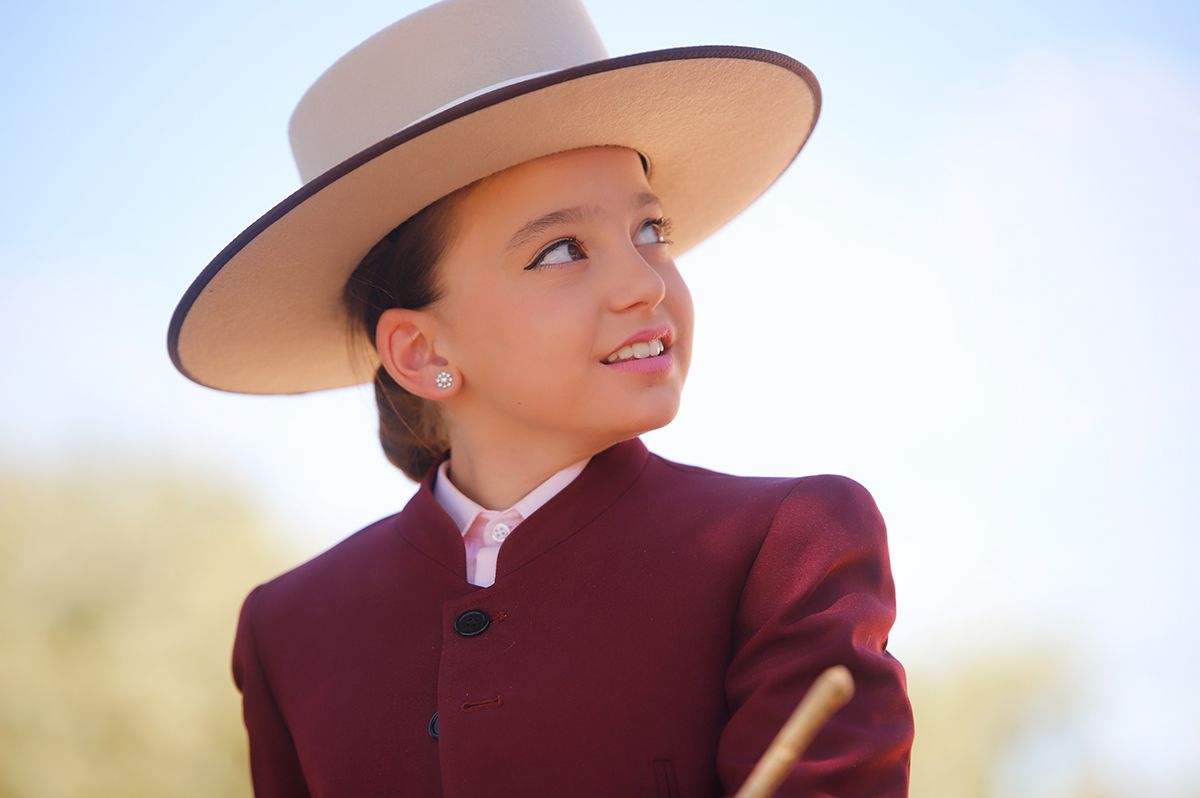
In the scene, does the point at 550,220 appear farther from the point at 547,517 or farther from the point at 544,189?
the point at 547,517

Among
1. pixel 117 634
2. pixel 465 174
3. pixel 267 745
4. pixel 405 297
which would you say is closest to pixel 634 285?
pixel 465 174

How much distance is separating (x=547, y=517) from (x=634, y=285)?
405mm

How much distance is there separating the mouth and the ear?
0.38 metres

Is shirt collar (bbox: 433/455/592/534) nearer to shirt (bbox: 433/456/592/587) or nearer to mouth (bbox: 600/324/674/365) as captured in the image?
shirt (bbox: 433/456/592/587)

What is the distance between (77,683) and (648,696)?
2.86m

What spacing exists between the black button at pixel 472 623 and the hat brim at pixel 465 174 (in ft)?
2.28

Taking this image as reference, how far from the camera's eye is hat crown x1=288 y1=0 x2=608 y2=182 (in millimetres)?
2281

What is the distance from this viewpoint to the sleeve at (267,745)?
8.20 feet

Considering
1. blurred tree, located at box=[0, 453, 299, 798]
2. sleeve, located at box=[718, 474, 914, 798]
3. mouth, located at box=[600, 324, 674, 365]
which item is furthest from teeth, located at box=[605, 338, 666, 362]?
blurred tree, located at box=[0, 453, 299, 798]

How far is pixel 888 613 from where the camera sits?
1.99 meters

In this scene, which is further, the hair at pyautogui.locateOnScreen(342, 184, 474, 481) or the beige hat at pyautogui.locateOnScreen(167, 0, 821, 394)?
the hair at pyautogui.locateOnScreen(342, 184, 474, 481)

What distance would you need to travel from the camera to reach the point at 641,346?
2191 millimetres

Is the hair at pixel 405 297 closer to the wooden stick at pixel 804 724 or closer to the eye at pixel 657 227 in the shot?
the eye at pixel 657 227

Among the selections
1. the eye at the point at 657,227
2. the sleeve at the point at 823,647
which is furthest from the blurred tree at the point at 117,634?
the sleeve at the point at 823,647
